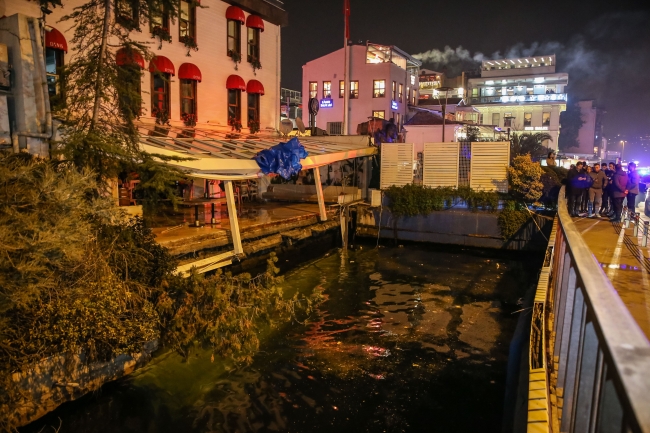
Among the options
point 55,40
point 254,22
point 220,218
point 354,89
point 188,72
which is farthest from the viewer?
point 354,89

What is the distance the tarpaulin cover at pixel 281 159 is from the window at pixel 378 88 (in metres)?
25.2

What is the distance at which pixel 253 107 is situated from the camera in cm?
2441

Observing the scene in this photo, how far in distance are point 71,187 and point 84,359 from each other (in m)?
2.69

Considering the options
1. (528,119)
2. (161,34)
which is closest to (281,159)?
(161,34)

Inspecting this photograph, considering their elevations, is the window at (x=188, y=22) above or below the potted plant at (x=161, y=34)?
above

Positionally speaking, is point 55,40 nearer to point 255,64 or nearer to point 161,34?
point 161,34

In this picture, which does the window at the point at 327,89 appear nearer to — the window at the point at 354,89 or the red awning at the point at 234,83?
the window at the point at 354,89

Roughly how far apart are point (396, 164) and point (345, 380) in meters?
14.9

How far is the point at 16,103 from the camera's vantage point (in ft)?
31.8

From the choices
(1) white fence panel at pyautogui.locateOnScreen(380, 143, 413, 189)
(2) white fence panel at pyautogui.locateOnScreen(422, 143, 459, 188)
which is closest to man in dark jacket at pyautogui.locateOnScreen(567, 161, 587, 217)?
(2) white fence panel at pyautogui.locateOnScreen(422, 143, 459, 188)

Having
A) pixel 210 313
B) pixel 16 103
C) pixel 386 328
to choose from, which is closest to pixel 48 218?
pixel 210 313

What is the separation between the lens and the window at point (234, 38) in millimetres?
22781

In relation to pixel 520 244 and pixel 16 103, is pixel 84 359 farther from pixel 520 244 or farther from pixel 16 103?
pixel 520 244

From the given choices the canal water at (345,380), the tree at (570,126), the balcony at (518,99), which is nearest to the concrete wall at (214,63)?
the canal water at (345,380)
